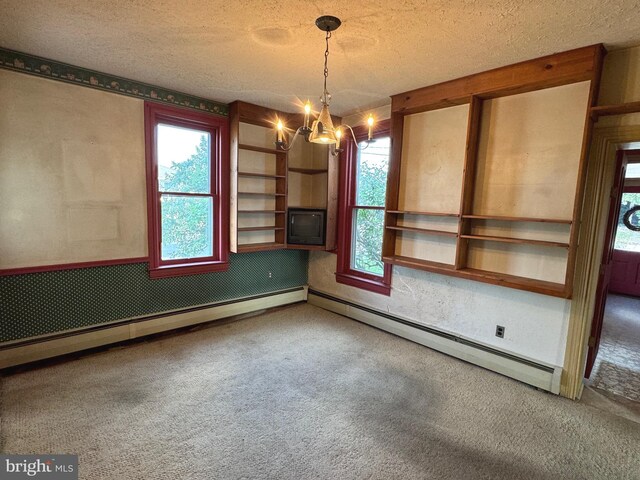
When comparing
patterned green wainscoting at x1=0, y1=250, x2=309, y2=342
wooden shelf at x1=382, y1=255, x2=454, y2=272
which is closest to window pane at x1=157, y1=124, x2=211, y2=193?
patterned green wainscoting at x1=0, y1=250, x2=309, y2=342

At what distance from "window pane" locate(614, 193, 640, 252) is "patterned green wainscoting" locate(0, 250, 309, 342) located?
6.83 metres

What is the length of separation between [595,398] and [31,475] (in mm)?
3995

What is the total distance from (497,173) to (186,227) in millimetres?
3394

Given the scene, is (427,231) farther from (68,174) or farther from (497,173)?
(68,174)

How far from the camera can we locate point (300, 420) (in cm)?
232

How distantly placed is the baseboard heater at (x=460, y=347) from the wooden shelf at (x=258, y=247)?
108 cm

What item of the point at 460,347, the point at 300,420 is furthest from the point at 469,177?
the point at 300,420

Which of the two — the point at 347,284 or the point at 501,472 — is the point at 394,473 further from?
the point at 347,284

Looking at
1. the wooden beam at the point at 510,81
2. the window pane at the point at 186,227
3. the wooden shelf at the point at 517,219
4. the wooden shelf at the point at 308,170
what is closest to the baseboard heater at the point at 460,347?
the wooden shelf at the point at 517,219

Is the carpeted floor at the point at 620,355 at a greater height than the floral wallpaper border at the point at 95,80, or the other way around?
the floral wallpaper border at the point at 95,80

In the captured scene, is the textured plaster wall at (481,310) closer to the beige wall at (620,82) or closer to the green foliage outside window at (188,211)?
the beige wall at (620,82)

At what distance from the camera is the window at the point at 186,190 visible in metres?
3.55

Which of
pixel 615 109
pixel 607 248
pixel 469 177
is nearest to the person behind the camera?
pixel 615 109

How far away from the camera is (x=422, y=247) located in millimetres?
3646
